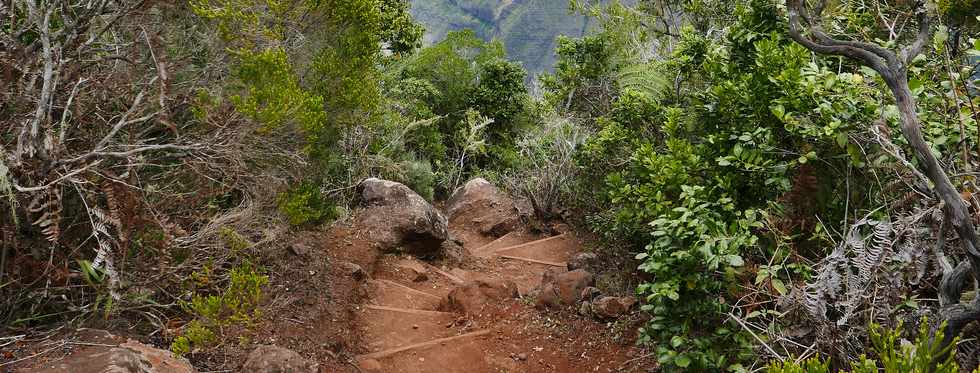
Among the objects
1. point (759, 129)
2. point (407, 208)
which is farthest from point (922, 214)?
point (407, 208)

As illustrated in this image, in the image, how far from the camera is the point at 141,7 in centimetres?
473

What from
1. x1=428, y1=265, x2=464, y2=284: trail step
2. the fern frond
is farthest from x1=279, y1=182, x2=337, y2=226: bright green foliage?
the fern frond

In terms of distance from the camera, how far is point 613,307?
6570 millimetres

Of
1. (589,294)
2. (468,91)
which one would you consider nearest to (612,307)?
(589,294)

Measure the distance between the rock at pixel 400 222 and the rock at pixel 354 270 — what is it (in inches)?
55.3

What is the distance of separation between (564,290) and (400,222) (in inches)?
134

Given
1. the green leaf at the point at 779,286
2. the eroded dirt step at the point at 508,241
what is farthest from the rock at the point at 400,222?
the green leaf at the point at 779,286

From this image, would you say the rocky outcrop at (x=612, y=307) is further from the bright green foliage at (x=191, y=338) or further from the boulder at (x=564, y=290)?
the bright green foliage at (x=191, y=338)

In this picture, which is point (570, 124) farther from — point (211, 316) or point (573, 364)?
point (211, 316)

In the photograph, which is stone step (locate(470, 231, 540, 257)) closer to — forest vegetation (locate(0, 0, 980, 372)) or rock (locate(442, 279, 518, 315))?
rock (locate(442, 279, 518, 315))

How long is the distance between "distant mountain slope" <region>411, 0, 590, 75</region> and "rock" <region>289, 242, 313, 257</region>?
4485cm

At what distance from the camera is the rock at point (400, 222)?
32.4 ft

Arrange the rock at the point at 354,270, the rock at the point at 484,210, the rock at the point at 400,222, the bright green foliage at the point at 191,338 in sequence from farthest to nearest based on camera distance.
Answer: the rock at the point at 484,210
the rock at the point at 400,222
the rock at the point at 354,270
the bright green foliage at the point at 191,338

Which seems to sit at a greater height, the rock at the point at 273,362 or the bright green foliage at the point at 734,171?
the bright green foliage at the point at 734,171
